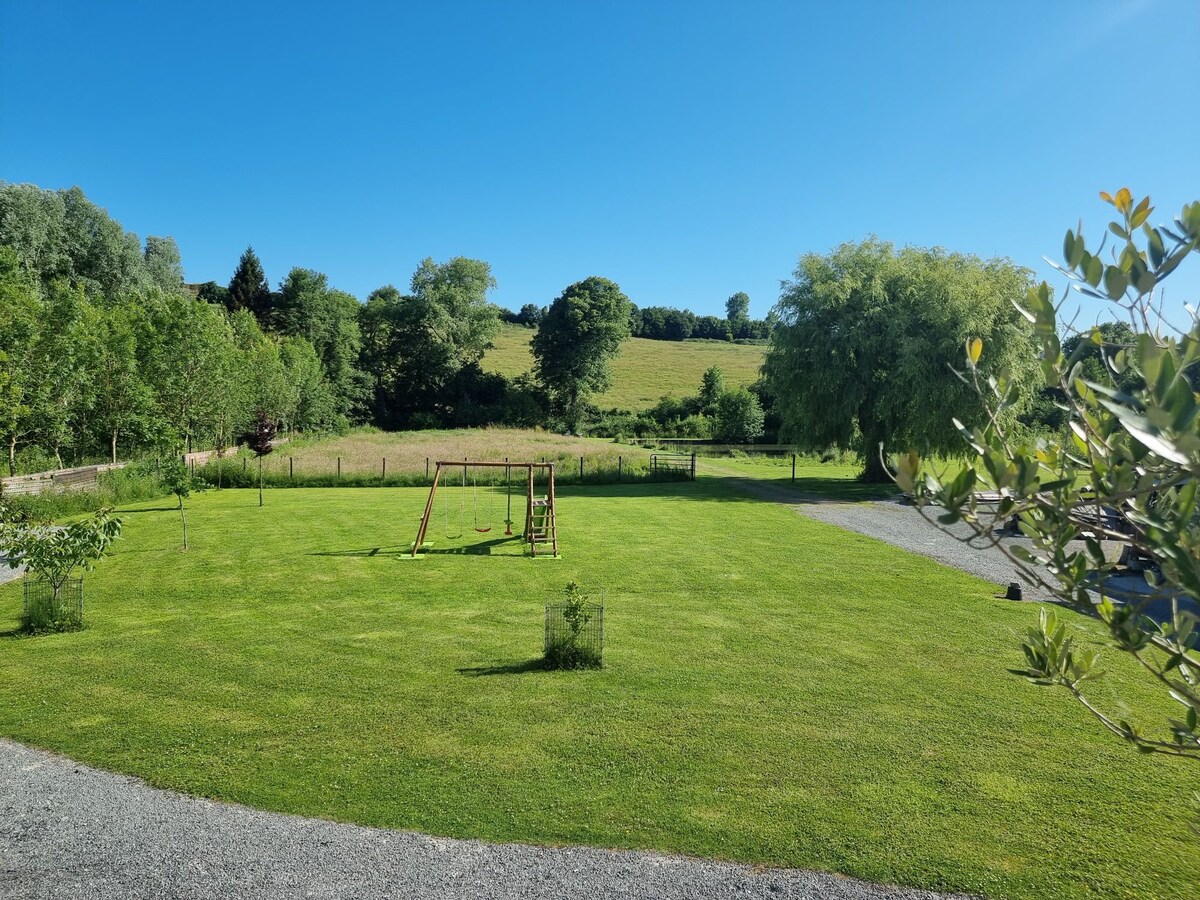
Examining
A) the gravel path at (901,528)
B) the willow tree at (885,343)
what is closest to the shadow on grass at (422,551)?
the gravel path at (901,528)

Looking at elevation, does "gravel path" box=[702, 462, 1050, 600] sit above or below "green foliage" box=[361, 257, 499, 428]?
below

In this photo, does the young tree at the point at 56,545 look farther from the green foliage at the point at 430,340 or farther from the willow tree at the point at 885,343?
the green foliage at the point at 430,340

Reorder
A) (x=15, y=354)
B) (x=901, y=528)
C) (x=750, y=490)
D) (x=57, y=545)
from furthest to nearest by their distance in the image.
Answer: (x=750, y=490), (x=901, y=528), (x=15, y=354), (x=57, y=545)

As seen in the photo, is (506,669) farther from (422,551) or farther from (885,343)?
(885,343)

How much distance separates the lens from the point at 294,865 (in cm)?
536

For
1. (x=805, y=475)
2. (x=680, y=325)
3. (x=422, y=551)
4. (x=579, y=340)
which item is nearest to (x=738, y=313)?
(x=680, y=325)

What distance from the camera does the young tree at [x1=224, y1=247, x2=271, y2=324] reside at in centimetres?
6500

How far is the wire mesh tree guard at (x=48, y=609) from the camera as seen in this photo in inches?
427

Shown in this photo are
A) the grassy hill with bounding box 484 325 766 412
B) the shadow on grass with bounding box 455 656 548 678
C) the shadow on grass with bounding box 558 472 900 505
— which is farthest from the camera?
the grassy hill with bounding box 484 325 766 412

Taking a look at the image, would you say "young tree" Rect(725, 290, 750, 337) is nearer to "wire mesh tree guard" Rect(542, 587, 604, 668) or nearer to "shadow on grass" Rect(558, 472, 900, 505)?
"shadow on grass" Rect(558, 472, 900, 505)

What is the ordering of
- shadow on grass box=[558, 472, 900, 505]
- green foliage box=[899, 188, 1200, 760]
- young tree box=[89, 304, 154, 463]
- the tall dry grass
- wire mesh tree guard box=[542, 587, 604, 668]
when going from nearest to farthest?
green foliage box=[899, 188, 1200, 760]
wire mesh tree guard box=[542, 587, 604, 668]
young tree box=[89, 304, 154, 463]
shadow on grass box=[558, 472, 900, 505]
the tall dry grass

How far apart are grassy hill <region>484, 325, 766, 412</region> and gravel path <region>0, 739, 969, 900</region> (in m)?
61.5

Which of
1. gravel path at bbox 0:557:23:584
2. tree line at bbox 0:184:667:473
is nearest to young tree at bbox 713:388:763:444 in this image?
tree line at bbox 0:184:667:473

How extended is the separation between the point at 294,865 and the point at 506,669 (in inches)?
166
